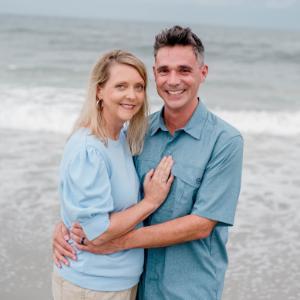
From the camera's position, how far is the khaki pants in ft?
7.84

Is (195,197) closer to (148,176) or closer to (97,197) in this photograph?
(148,176)

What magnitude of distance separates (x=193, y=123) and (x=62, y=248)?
85 cm

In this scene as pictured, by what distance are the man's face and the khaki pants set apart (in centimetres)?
91

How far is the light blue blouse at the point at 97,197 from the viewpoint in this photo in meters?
2.19

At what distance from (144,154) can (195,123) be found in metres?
0.30

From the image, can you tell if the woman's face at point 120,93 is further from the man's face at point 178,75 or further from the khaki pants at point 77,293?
the khaki pants at point 77,293

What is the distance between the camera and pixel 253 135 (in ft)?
34.2

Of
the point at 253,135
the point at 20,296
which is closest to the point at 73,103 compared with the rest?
the point at 253,135

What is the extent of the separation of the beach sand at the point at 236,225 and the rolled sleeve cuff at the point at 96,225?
2.06 metres

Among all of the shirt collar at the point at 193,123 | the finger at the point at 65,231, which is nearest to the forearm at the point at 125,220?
the finger at the point at 65,231

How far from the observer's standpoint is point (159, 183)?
2367 millimetres

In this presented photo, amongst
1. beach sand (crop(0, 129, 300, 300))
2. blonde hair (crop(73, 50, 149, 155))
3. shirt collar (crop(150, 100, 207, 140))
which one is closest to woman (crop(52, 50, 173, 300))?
blonde hair (crop(73, 50, 149, 155))

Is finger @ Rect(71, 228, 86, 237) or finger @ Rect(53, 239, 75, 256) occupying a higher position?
finger @ Rect(71, 228, 86, 237)

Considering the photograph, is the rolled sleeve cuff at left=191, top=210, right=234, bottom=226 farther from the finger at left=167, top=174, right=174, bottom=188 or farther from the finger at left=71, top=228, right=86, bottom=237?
the finger at left=71, top=228, right=86, bottom=237
